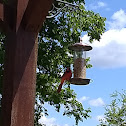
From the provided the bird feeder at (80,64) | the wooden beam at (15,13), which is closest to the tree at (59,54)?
the bird feeder at (80,64)

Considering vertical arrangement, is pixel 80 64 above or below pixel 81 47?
below

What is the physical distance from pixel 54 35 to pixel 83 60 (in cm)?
394

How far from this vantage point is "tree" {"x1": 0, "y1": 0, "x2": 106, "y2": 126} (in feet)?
22.4

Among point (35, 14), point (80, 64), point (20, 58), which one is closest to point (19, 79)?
point (20, 58)

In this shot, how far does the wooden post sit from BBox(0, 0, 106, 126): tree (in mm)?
4523

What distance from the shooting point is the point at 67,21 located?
7.02m

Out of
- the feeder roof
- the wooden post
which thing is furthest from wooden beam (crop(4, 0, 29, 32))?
the feeder roof

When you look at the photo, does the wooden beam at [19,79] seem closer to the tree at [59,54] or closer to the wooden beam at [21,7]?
the wooden beam at [21,7]

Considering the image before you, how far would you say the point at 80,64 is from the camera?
9.80 feet

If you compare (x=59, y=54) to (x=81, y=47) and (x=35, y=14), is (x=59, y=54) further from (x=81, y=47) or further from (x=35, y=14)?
(x=35, y=14)

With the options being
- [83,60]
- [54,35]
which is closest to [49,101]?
[54,35]

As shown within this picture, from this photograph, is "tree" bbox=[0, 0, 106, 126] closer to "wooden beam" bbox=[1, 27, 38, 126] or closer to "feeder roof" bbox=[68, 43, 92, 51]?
"feeder roof" bbox=[68, 43, 92, 51]

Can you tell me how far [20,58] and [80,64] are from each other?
0.91 metres

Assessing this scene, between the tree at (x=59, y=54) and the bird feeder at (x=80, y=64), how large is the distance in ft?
12.2
